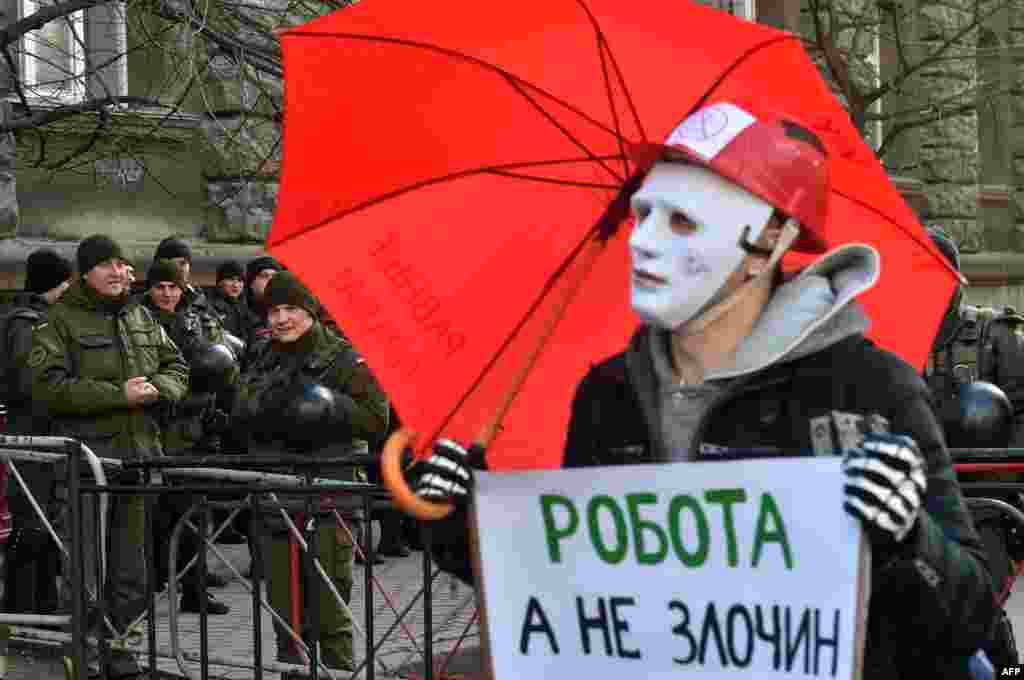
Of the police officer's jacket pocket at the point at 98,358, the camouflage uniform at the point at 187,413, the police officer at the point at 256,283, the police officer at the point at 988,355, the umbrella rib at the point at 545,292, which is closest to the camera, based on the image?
the umbrella rib at the point at 545,292

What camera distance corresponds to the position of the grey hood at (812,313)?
2914mm

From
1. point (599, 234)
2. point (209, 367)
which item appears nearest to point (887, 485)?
point (599, 234)

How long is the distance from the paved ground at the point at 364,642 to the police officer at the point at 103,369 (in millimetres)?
615

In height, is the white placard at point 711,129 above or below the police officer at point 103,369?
above

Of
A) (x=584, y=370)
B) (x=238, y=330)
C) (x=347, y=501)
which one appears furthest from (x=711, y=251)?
(x=238, y=330)

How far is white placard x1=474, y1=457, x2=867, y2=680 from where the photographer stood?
9.27 ft

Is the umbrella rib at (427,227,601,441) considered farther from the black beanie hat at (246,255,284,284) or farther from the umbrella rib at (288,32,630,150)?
the black beanie hat at (246,255,284,284)

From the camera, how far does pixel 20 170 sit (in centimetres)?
1226

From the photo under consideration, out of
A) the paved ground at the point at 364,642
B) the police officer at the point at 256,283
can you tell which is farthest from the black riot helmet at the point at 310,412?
the police officer at the point at 256,283

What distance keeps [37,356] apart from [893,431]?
5930mm

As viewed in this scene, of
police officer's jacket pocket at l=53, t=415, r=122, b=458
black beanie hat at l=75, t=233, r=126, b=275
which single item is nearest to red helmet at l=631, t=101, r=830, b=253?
black beanie hat at l=75, t=233, r=126, b=275

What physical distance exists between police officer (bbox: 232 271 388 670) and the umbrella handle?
13.2 ft

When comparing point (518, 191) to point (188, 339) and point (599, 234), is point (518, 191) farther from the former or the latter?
point (188, 339)

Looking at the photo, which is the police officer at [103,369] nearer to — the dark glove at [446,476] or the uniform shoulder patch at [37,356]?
the uniform shoulder patch at [37,356]
